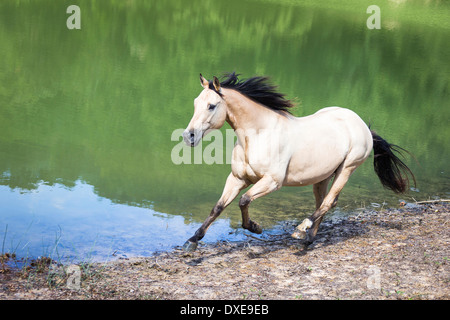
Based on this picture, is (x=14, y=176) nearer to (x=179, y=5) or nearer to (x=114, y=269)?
(x=114, y=269)

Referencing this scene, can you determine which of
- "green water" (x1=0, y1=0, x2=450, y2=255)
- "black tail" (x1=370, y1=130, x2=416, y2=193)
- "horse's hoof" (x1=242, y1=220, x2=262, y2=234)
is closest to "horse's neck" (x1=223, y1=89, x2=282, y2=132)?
"horse's hoof" (x1=242, y1=220, x2=262, y2=234)

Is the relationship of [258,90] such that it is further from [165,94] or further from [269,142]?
[165,94]

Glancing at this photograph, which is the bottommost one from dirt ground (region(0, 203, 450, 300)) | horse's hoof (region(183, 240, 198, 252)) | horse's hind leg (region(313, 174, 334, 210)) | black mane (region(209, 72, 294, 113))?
dirt ground (region(0, 203, 450, 300))

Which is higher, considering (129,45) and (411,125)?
(129,45)

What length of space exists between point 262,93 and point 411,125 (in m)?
12.1

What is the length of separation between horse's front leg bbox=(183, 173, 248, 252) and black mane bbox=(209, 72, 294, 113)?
92cm

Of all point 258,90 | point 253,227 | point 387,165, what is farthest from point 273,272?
point 387,165

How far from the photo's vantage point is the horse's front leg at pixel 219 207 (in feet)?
19.8

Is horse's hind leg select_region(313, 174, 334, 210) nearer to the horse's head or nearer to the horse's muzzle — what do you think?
the horse's head

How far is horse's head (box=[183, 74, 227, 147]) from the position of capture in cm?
563

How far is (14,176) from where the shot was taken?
27.8 ft

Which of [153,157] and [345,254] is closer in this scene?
[345,254]

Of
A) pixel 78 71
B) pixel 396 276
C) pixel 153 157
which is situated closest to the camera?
pixel 396 276
